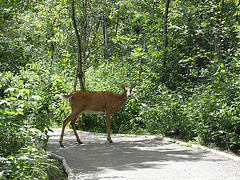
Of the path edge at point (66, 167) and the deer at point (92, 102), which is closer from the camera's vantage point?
the path edge at point (66, 167)

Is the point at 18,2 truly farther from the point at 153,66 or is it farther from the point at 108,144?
the point at 108,144

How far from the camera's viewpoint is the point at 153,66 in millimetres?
16109

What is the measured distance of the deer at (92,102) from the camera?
11.1 m

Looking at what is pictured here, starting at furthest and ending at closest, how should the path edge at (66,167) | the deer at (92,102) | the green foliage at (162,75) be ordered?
the deer at (92,102) < the green foliage at (162,75) < the path edge at (66,167)

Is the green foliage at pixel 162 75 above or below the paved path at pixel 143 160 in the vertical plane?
above

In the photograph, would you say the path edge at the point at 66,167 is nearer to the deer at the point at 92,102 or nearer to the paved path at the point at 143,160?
the paved path at the point at 143,160

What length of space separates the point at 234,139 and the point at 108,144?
382 centimetres

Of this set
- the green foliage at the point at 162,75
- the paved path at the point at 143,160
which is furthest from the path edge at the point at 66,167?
the green foliage at the point at 162,75

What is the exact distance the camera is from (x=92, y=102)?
1127 centimetres

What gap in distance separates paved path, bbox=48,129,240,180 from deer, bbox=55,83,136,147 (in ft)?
Answer: 2.59

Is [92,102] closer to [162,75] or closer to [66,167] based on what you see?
[66,167]

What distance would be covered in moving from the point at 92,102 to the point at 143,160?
132 inches

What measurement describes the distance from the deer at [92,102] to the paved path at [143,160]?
79 centimetres

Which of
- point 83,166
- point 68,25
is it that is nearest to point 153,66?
point 68,25
